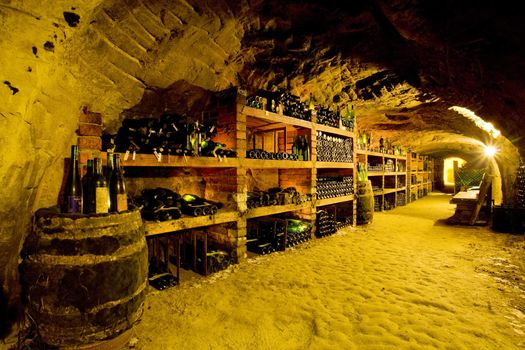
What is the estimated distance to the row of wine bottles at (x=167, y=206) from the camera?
130 inches

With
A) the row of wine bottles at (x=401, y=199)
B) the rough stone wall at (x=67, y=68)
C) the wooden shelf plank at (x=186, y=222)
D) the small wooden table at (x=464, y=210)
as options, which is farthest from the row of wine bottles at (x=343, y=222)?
the row of wine bottles at (x=401, y=199)

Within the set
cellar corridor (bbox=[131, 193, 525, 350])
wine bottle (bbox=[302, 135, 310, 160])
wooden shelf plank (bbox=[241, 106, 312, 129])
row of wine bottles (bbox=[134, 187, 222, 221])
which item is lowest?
cellar corridor (bbox=[131, 193, 525, 350])

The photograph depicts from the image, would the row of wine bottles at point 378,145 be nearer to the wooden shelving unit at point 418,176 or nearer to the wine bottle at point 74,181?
the wooden shelving unit at point 418,176

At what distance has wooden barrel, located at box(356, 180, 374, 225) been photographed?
7.55 m

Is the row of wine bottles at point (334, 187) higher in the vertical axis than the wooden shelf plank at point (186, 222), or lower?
higher

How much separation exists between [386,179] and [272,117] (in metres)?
9.14

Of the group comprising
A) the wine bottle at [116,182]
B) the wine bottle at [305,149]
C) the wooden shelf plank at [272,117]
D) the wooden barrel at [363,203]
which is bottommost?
the wooden barrel at [363,203]

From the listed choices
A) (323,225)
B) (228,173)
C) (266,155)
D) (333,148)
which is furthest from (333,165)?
(228,173)

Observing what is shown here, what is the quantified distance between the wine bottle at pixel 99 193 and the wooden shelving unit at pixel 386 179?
8409 mm

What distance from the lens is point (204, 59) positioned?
3758mm

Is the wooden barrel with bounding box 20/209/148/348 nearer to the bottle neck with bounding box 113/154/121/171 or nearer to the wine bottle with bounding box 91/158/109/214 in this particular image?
the wine bottle with bounding box 91/158/109/214

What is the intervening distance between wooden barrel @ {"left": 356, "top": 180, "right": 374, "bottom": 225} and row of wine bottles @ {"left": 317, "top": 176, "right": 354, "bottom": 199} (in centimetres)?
51

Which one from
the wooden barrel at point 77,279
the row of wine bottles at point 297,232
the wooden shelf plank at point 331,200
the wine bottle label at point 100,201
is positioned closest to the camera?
the wooden barrel at point 77,279

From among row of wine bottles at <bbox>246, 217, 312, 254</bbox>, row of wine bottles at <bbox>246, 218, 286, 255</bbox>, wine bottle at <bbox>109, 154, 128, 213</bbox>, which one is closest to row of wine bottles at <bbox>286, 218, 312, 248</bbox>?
row of wine bottles at <bbox>246, 217, 312, 254</bbox>
